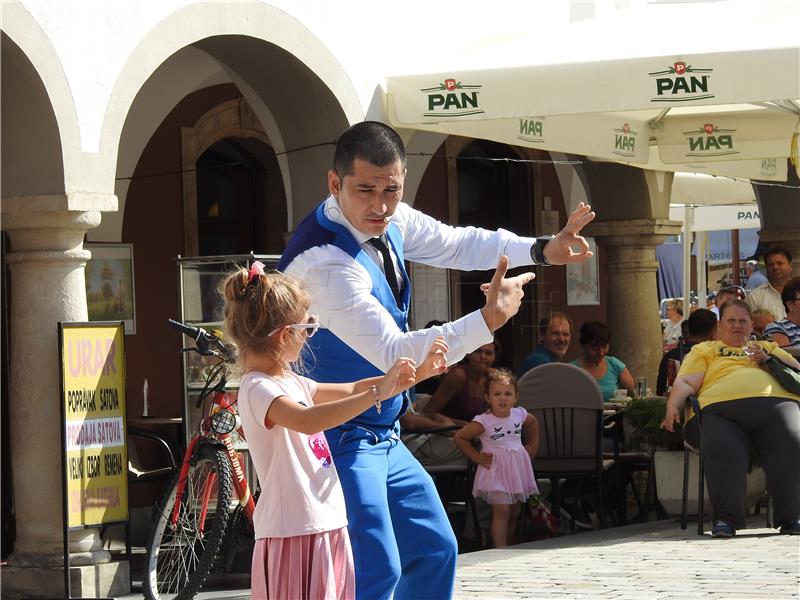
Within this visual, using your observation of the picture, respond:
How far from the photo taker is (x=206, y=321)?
8.42 meters

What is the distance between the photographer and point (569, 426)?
9438 mm

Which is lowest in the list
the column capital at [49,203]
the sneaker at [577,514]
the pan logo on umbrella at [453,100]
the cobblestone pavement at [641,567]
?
the sneaker at [577,514]

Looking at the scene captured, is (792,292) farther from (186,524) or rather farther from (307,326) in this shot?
(307,326)

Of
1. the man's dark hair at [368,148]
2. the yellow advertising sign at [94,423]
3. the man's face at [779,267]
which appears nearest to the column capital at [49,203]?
the yellow advertising sign at [94,423]

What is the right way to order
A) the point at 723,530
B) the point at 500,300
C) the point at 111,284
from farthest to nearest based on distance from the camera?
the point at 111,284
the point at 723,530
the point at 500,300

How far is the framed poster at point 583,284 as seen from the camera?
1670 cm

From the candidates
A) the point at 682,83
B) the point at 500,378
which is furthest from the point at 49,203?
the point at 682,83

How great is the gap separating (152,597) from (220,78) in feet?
18.3

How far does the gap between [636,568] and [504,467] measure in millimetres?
1688

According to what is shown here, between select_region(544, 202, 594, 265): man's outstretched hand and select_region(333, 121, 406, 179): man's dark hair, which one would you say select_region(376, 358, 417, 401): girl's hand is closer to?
select_region(333, 121, 406, 179): man's dark hair

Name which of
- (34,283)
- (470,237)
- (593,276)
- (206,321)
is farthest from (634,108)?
(593,276)

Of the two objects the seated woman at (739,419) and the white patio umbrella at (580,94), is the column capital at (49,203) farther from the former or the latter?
the seated woman at (739,419)

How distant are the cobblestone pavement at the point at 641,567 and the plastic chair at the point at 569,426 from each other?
583 mm

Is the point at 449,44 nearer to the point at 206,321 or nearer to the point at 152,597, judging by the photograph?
the point at 206,321
